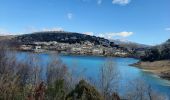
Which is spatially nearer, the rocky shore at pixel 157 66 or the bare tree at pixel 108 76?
the bare tree at pixel 108 76

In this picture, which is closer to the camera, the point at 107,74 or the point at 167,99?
the point at 107,74

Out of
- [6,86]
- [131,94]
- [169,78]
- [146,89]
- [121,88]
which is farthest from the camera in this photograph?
[169,78]

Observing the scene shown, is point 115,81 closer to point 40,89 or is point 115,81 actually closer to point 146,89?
point 146,89

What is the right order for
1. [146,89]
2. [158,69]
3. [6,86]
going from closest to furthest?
[6,86]
[146,89]
[158,69]

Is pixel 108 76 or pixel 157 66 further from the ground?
pixel 108 76

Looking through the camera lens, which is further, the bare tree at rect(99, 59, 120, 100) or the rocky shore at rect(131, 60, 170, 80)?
the rocky shore at rect(131, 60, 170, 80)

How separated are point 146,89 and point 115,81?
7.37 m

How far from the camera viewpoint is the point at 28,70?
6869 centimetres

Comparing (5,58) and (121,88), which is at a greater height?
(5,58)

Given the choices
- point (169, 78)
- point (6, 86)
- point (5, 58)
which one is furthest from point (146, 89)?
point (169, 78)

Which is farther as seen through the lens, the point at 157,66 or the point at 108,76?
the point at 157,66

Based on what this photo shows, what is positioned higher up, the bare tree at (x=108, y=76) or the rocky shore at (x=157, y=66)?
the bare tree at (x=108, y=76)

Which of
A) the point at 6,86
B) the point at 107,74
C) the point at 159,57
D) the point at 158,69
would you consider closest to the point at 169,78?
the point at 158,69

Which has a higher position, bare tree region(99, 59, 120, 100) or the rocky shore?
bare tree region(99, 59, 120, 100)
